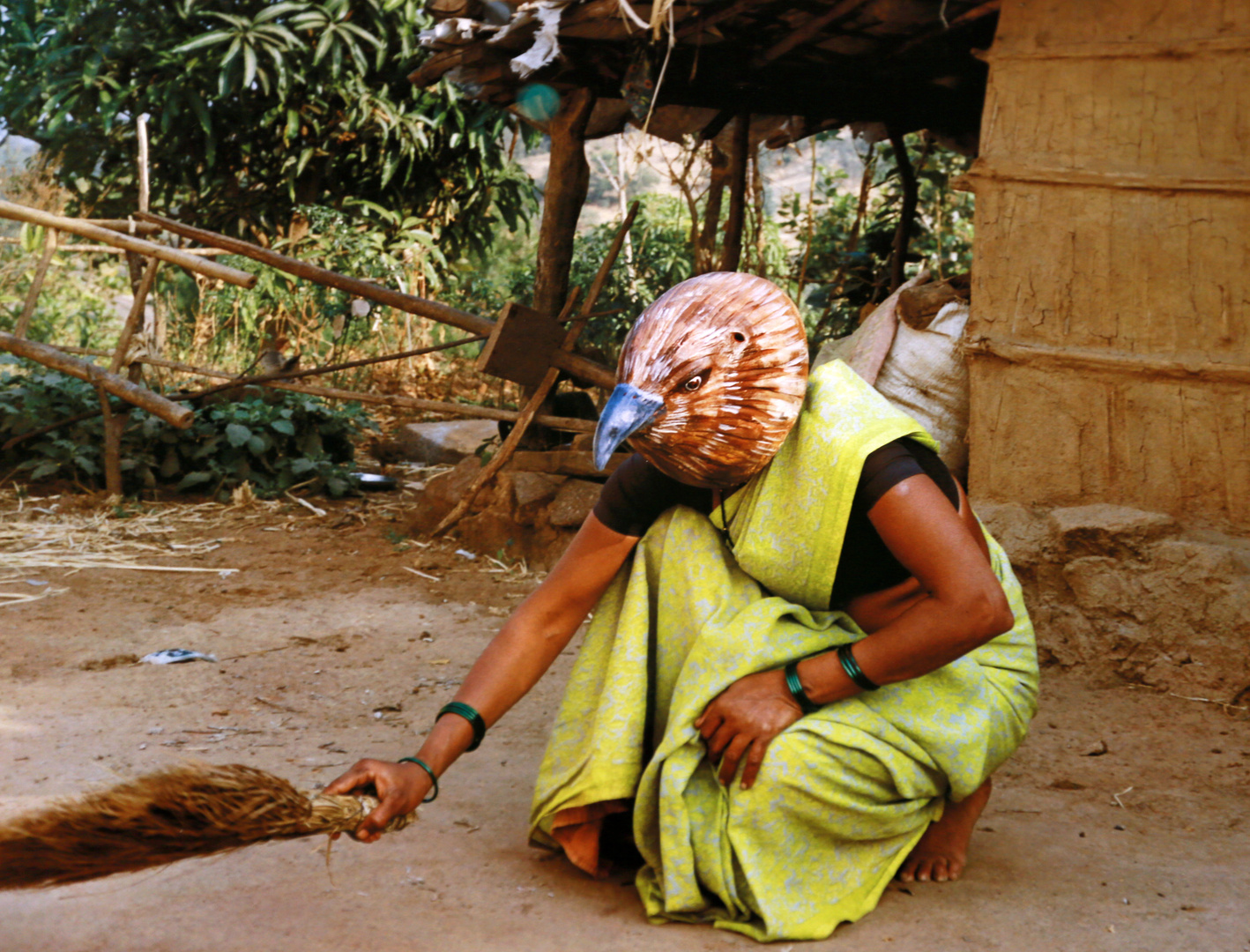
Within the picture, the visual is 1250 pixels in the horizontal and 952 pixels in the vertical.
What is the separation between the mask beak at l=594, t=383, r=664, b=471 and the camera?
5.08 ft

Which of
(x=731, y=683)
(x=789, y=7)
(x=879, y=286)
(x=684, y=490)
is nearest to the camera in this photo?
(x=731, y=683)

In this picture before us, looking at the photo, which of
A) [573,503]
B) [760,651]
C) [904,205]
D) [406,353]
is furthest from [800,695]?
[904,205]

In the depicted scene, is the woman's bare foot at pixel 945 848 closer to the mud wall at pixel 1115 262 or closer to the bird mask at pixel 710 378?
the bird mask at pixel 710 378

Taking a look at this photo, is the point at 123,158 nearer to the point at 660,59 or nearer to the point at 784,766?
the point at 660,59

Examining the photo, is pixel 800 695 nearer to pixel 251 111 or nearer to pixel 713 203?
pixel 713 203

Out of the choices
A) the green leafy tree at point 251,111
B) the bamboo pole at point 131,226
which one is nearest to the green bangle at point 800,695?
the bamboo pole at point 131,226

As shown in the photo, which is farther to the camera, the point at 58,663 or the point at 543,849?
the point at 58,663

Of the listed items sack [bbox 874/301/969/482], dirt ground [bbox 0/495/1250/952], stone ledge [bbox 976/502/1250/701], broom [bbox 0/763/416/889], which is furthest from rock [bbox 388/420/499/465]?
broom [bbox 0/763/416/889]

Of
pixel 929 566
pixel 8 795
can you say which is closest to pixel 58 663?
pixel 8 795

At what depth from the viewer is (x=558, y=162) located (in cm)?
478

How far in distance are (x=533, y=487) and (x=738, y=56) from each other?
1.95 m

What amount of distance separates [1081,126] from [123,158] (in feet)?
32.1

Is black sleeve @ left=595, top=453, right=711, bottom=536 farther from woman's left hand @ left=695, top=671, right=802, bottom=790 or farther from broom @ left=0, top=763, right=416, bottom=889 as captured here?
broom @ left=0, top=763, right=416, bottom=889

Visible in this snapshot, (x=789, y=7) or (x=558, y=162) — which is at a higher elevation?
(x=789, y=7)
